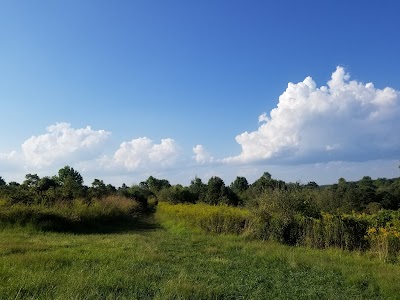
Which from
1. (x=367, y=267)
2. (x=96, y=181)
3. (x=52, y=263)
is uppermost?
(x=96, y=181)

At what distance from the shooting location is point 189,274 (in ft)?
25.2

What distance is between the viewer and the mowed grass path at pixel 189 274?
5.80m

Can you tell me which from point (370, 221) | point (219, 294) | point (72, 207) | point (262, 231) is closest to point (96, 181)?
point (72, 207)

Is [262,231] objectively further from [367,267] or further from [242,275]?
[242,275]

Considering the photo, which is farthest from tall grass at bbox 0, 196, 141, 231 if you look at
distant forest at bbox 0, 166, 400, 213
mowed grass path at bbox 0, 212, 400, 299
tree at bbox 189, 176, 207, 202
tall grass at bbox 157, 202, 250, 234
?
tree at bbox 189, 176, 207, 202

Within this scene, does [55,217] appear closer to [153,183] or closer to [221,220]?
[221,220]

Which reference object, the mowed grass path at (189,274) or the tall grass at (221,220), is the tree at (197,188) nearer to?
the tall grass at (221,220)

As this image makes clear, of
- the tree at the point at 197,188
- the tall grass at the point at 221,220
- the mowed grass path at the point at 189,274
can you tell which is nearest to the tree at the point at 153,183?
the tree at the point at 197,188

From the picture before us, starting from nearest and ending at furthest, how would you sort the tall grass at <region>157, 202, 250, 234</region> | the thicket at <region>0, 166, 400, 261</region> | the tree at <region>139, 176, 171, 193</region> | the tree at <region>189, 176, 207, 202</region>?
the thicket at <region>0, 166, 400, 261</region> < the tall grass at <region>157, 202, 250, 234</region> < the tree at <region>189, 176, 207, 202</region> < the tree at <region>139, 176, 171, 193</region>

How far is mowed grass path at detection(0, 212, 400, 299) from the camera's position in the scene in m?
5.80

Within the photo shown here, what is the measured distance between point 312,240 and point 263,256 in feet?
12.2

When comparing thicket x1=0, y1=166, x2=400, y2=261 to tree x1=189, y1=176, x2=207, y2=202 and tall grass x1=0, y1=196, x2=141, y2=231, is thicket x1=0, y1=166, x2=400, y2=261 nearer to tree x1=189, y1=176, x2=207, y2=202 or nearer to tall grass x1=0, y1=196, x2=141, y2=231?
tall grass x1=0, y1=196, x2=141, y2=231

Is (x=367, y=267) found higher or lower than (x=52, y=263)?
lower

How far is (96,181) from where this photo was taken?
5650 cm
